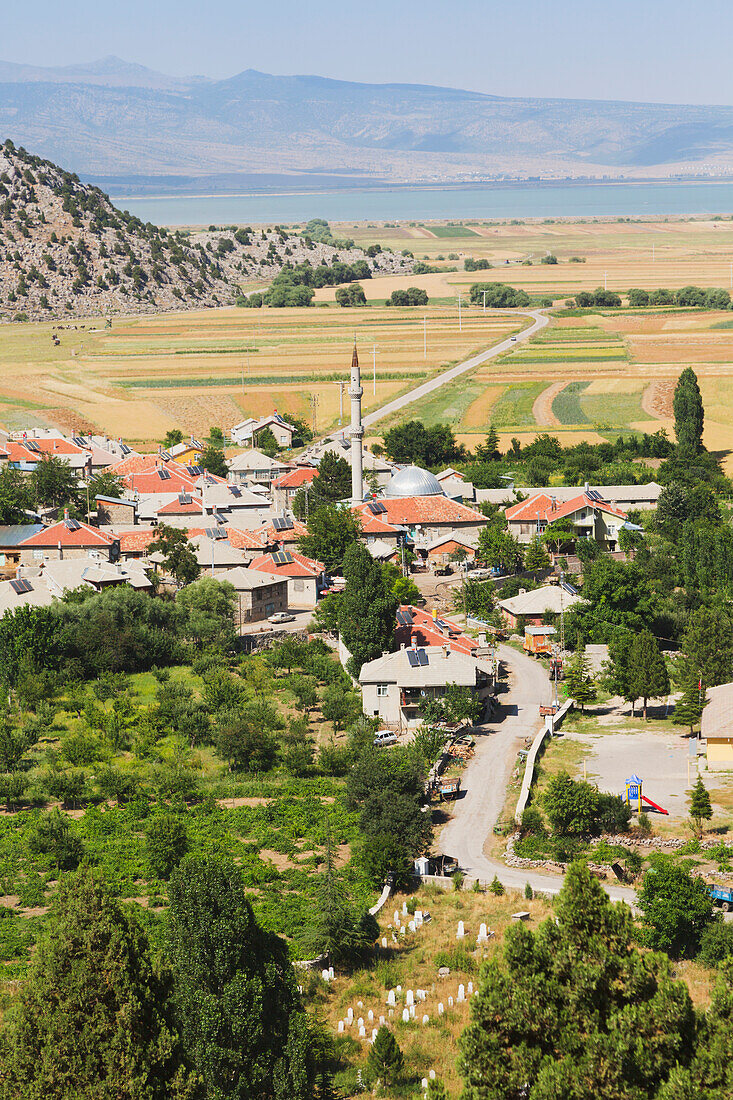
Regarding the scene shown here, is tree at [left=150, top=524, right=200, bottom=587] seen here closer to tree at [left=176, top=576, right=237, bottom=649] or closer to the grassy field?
tree at [left=176, top=576, right=237, bottom=649]

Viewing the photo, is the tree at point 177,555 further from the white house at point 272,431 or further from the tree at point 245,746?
the white house at point 272,431

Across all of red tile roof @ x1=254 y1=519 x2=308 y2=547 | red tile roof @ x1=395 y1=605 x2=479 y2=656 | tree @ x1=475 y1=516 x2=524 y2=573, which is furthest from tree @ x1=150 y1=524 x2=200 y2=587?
tree @ x1=475 y1=516 x2=524 y2=573

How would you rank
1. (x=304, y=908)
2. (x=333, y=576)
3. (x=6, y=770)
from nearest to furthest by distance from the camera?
(x=304, y=908) < (x=6, y=770) < (x=333, y=576)

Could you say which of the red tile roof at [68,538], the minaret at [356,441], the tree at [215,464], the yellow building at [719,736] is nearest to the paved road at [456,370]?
the tree at [215,464]

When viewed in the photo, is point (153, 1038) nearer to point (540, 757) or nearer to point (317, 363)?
point (540, 757)

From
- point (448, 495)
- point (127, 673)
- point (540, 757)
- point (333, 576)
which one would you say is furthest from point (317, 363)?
point (540, 757)

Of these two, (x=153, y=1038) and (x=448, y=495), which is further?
(x=448, y=495)

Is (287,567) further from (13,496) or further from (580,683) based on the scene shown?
(13,496)

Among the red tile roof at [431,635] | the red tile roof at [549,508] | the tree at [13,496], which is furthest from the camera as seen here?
the tree at [13,496]
